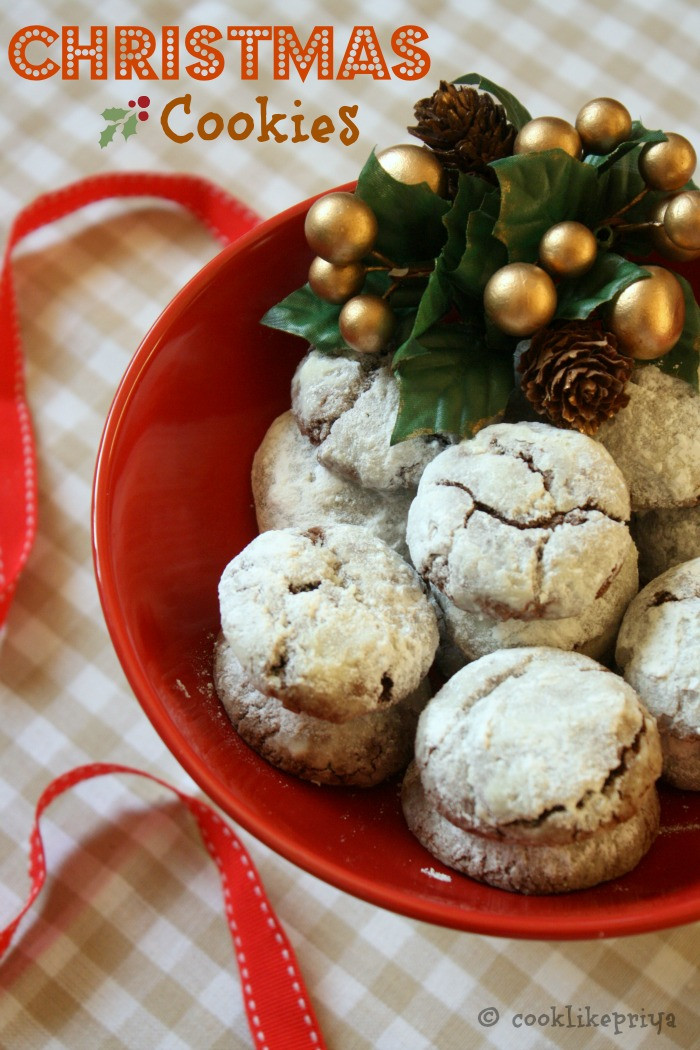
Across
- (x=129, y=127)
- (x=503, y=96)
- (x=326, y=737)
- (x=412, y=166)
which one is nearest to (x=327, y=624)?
(x=326, y=737)

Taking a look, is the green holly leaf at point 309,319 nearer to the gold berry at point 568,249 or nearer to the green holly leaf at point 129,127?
the gold berry at point 568,249

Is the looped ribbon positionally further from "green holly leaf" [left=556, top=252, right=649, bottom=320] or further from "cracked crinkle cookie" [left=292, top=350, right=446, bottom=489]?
"green holly leaf" [left=556, top=252, right=649, bottom=320]

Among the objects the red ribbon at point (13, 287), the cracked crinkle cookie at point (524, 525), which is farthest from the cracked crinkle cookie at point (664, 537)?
the red ribbon at point (13, 287)

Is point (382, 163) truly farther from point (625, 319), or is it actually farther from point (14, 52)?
point (14, 52)

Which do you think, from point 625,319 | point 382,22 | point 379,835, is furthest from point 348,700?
point 382,22

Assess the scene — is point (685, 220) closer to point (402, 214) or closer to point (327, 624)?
point (402, 214)
